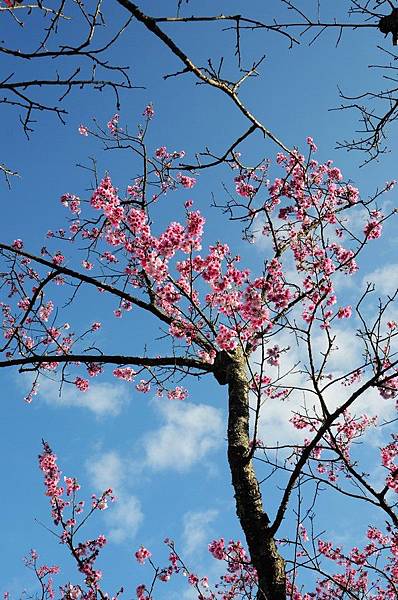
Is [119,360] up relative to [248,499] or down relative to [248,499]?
up

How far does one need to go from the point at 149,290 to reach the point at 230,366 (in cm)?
183

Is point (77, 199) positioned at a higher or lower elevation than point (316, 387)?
higher

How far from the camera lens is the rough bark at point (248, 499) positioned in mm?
3801

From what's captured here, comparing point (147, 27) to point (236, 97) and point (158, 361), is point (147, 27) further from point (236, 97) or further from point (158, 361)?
point (158, 361)

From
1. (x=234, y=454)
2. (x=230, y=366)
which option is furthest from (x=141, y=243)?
(x=234, y=454)

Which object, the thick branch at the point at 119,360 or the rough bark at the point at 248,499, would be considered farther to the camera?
the thick branch at the point at 119,360

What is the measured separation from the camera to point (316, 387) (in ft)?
12.1

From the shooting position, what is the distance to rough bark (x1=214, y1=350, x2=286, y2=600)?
150 inches

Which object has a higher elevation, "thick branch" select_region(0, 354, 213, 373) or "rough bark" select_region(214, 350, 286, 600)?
"thick branch" select_region(0, 354, 213, 373)

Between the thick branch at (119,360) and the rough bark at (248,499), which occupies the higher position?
the thick branch at (119,360)

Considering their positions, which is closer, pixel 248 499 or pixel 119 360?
pixel 248 499

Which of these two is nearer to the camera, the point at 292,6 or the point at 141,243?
the point at 292,6

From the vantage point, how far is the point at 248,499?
14.2 feet

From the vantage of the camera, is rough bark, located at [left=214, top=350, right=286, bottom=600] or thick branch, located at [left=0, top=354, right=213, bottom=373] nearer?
rough bark, located at [left=214, top=350, right=286, bottom=600]
